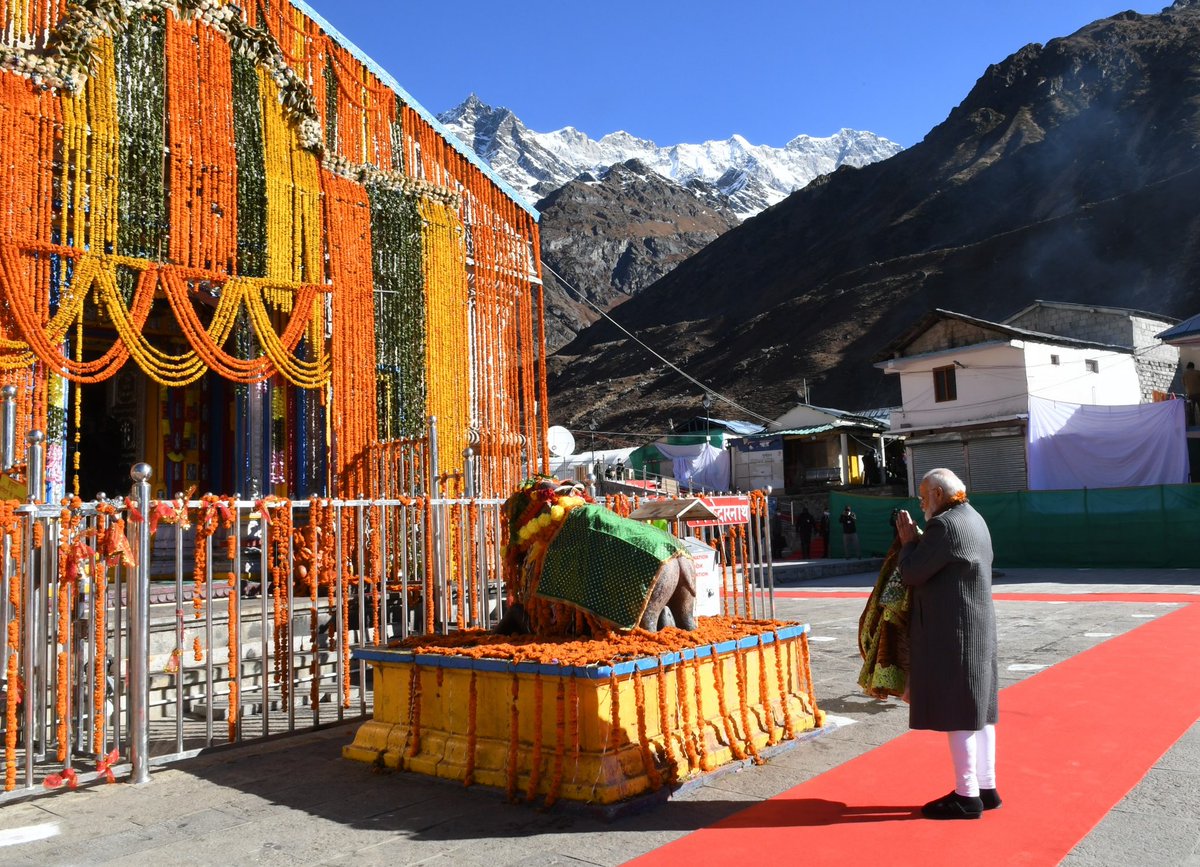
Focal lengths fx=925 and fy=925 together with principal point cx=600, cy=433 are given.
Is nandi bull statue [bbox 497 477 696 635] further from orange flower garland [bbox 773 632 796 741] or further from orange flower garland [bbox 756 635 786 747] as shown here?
orange flower garland [bbox 773 632 796 741]

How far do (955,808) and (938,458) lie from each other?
2642 centimetres

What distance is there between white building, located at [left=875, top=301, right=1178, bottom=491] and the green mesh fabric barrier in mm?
5582

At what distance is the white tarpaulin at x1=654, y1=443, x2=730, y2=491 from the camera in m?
34.0

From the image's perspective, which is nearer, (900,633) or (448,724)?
(900,633)

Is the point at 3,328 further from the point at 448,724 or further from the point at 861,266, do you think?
the point at 861,266

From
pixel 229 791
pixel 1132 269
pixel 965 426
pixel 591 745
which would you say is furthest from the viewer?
pixel 1132 269

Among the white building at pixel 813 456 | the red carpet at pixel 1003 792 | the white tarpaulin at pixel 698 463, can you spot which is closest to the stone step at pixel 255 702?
the red carpet at pixel 1003 792

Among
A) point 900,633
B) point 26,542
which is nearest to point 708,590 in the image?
point 900,633

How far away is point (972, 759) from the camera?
420 centimetres

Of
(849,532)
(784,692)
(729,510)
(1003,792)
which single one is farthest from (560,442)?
(1003,792)

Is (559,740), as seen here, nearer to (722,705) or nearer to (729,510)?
(722,705)

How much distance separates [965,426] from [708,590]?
23443mm

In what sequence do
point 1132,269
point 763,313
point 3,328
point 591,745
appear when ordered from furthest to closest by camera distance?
point 763,313 → point 1132,269 → point 3,328 → point 591,745

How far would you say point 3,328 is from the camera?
814cm
